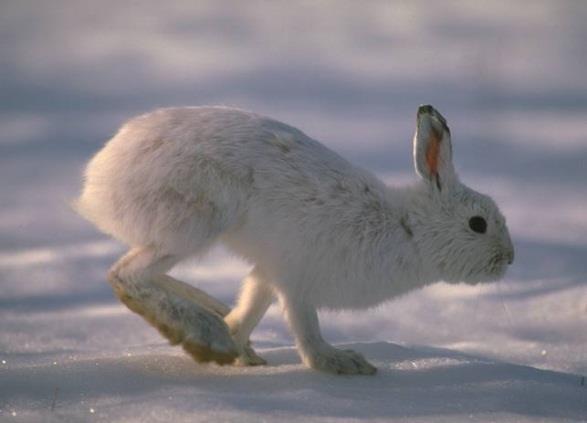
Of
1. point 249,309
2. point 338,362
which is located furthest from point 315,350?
point 249,309

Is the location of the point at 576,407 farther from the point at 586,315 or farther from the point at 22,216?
the point at 22,216

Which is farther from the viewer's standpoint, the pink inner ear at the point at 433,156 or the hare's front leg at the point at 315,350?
the pink inner ear at the point at 433,156

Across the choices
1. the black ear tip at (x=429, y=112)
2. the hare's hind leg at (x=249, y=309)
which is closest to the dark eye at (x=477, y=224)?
the black ear tip at (x=429, y=112)

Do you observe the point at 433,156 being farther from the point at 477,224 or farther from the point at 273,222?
the point at 273,222

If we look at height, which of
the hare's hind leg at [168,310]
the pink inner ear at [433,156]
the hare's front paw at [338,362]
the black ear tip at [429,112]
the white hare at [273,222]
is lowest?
the hare's front paw at [338,362]

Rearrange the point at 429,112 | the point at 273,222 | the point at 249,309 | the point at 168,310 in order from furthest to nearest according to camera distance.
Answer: the point at 249,309 → the point at 429,112 → the point at 273,222 → the point at 168,310

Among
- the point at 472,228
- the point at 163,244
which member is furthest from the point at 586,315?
the point at 163,244

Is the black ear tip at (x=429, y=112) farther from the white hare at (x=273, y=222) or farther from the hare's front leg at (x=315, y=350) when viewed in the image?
the hare's front leg at (x=315, y=350)
